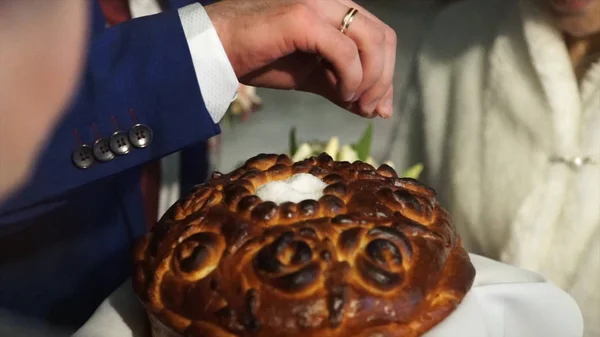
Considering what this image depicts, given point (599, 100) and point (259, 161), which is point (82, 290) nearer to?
point (259, 161)

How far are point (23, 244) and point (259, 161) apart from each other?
0.88 ft

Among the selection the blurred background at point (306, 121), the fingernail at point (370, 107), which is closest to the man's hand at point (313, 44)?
the fingernail at point (370, 107)

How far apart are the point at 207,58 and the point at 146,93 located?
0.06 meters

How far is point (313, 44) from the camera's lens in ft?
1.74

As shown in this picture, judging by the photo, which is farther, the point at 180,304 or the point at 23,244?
the point at 23,244

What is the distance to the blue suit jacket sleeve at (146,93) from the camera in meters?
0.47

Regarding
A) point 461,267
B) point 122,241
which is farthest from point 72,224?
point 461,267

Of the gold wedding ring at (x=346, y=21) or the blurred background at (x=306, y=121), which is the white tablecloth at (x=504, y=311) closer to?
the gold wedding ring at (x=346, y=21)

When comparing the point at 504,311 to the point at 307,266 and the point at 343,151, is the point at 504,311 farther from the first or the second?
the point at 343,151

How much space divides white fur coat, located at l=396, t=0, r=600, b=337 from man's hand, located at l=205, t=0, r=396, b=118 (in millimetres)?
231

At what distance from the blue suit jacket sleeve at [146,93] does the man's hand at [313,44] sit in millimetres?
52

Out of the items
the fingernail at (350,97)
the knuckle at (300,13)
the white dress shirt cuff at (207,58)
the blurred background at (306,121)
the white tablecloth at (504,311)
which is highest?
the knuckle at (300,13)

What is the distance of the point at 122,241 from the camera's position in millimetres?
741

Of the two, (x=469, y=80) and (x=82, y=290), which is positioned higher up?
(x=469, y=80)
